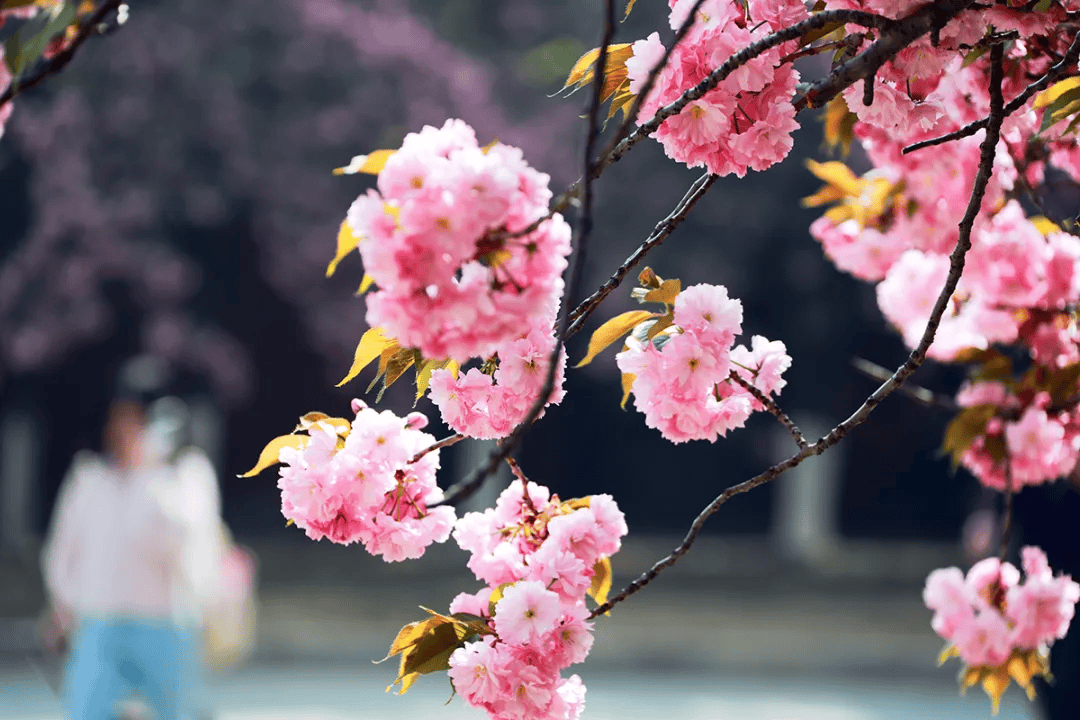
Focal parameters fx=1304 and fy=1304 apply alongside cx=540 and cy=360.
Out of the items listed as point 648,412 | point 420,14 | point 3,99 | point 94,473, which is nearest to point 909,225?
point 648,412

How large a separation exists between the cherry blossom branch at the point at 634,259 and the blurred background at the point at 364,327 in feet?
27.6

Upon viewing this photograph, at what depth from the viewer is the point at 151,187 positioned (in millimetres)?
12125

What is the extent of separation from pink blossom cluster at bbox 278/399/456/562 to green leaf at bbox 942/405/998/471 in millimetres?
1279

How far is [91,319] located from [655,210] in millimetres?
5608

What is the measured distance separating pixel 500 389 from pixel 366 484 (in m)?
0.20

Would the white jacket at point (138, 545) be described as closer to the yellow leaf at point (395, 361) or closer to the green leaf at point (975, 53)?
the yellow leaf at point (395, 361)

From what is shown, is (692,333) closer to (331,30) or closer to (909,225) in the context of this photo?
(909,225)

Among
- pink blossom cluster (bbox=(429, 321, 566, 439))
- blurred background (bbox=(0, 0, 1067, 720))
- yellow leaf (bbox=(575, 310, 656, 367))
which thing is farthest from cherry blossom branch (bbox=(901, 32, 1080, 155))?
blurred background (bbox=(0, 0, 1067, 720))

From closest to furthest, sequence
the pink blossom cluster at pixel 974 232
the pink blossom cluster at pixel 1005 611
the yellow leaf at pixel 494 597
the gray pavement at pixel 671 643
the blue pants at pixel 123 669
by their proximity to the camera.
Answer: the yellow leaf at pixel 494 597 < the pink blossom cluster at pixel 974 232 < the pink blossom cluster at pixel 1005 611 < the blue pants at pixel 123 669 < the gray pavement at pixel 671 643

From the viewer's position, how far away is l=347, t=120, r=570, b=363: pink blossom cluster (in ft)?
4.00

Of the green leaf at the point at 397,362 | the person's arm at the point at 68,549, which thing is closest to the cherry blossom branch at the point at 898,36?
the green leaf at the point at 397,362

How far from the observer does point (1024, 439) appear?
242 cm

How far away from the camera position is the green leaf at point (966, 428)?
252cm

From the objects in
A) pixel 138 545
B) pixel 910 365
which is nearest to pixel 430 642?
pixel 910 365
